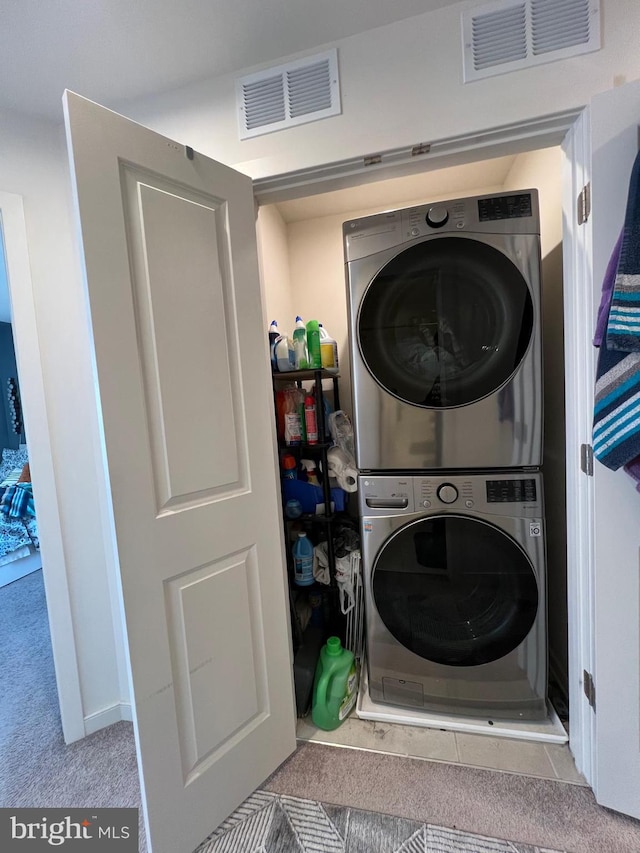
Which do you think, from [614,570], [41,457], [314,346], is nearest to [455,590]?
[614,570]

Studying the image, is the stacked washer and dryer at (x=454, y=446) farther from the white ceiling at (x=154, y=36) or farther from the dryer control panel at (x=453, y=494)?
the white ceiling at (x=154, y=36)

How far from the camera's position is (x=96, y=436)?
4.56ft

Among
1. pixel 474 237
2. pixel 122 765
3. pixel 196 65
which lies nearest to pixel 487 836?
pixel 122 765

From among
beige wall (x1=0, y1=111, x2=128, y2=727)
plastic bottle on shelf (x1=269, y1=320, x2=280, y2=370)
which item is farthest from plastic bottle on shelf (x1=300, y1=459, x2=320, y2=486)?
beige wall (x1=0, y1=111, x2=128, y2=727)

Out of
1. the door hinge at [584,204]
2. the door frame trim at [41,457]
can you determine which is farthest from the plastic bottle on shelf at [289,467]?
the door hinge at [584,204]

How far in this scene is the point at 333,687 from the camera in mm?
1375

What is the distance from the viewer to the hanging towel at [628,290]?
31.1 inches

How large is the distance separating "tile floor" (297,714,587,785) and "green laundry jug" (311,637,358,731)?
5cm

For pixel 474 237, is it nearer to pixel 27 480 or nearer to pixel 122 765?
pixel 122 765

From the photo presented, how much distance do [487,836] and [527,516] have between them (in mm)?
941

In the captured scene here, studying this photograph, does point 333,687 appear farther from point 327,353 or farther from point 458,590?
point 327,353

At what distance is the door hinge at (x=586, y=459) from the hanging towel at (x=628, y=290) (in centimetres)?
34

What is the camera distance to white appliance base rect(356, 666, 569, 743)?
1.27 metres

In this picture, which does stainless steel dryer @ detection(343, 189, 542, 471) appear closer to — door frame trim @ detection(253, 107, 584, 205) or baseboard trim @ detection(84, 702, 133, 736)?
door frame trim @ detection(253, 107, 584, 205)
